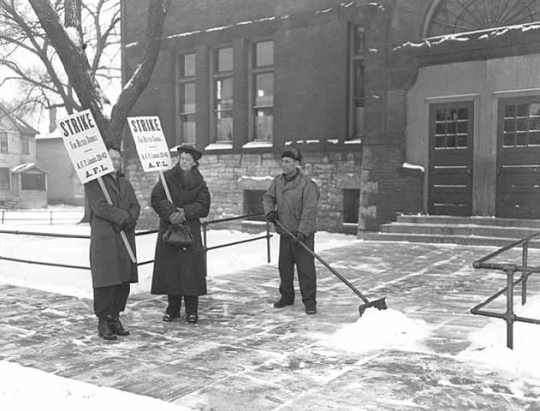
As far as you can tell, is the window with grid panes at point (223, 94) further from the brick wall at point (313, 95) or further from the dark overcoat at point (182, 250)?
the dark overcoat at point (182, 250)

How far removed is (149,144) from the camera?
645 cm

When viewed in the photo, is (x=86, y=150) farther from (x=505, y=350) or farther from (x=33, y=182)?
(x=33, y=182)

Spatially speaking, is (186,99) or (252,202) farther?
(186,99)

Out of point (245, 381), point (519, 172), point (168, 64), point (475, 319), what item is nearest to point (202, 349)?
point (245, 381)

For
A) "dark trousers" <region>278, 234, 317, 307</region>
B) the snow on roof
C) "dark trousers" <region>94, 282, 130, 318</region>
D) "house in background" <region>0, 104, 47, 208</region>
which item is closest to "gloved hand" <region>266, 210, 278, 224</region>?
"dark trousers" <region>278, 234, 317, 307</region>

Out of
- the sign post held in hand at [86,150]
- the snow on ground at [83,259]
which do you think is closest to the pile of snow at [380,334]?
the sign post held in hand at [86,150]

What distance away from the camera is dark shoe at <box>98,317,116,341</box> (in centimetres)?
565

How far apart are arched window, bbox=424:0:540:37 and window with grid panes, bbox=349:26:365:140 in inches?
102

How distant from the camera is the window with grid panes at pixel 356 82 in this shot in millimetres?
14961

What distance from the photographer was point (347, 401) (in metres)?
4.01

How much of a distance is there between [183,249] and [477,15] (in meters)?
9.18

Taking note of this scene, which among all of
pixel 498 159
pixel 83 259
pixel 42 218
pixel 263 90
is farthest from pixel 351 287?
pixel 42 218

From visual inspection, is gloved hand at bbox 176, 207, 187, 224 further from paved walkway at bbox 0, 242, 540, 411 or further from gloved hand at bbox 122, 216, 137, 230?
paved walkway at bbox 0, 242, 540, 411

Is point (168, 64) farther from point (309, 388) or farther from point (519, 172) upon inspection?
point (309, 388)
